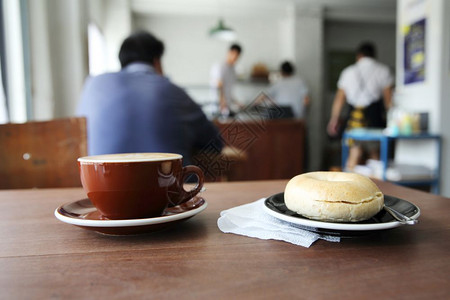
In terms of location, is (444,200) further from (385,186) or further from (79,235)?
(79,235)

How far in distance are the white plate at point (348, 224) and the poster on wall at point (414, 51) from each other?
3.00 meters

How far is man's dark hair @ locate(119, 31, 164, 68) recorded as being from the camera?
1.51m

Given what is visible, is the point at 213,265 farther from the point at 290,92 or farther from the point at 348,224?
the point at 290,92

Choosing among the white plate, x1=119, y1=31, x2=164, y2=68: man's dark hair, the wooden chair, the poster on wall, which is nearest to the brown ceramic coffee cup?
the white plate

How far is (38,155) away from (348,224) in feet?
3.37

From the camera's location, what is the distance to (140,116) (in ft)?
3.98

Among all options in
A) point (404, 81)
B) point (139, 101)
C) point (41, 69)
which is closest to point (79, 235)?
point (139, 101)

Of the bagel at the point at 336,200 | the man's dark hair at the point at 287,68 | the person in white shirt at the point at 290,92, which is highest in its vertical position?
the man's dark hair at the point at 287,68

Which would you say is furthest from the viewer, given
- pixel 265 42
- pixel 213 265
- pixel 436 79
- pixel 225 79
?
pixel 265 42

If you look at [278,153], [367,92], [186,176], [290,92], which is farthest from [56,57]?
[290,92]

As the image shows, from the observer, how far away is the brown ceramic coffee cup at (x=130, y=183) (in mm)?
385

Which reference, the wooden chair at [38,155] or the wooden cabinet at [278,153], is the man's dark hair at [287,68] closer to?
the wooden cabinet at [278,153]

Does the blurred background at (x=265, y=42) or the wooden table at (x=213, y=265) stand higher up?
the blurred background at (x=265, y=42)

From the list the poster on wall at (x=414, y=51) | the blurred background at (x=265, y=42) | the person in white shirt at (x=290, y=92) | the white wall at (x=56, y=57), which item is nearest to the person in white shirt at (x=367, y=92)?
the blurred background at (x=265, y=42)
